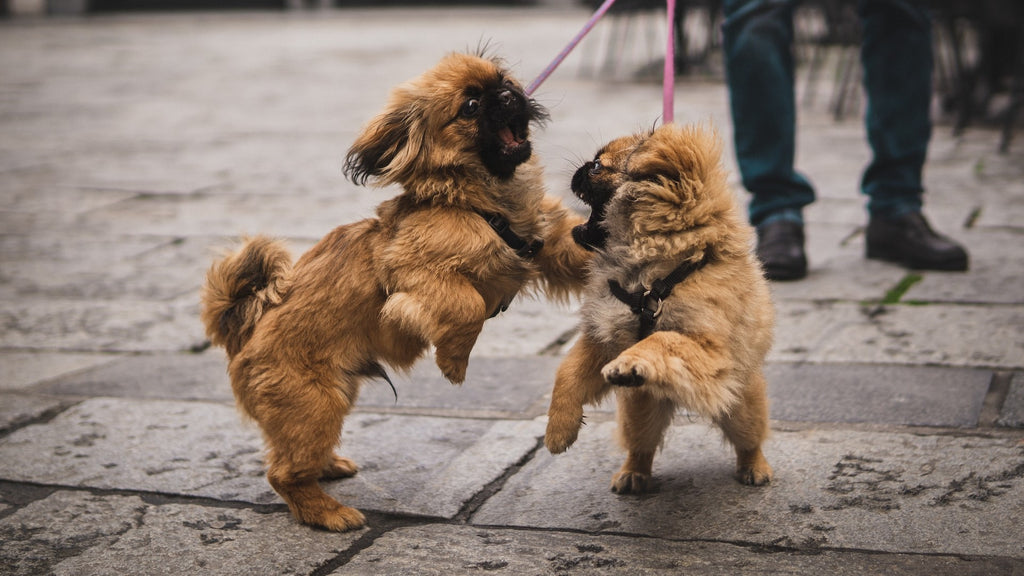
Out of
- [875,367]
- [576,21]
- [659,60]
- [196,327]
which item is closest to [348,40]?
[576,21]

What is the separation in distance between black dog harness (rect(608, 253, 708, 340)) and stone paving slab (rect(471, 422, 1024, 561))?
50 centimetres

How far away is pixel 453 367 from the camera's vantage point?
253cm

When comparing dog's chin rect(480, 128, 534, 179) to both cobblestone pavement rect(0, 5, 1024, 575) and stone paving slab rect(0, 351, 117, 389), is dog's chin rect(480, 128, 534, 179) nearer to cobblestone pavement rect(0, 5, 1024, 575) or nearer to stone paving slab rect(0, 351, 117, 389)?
cobblestone pavement rect(0, 5, 1024, 575)

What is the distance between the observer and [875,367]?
346 cm

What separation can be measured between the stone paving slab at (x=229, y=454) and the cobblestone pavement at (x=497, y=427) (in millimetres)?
11

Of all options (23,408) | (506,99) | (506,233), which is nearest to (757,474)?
(506,233)

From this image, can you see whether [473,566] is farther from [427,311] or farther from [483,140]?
[483,140]

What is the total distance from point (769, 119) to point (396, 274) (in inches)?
98.0

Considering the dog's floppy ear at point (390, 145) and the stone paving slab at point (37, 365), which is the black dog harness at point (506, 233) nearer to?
the dog's floppy ear at point (390, 145)

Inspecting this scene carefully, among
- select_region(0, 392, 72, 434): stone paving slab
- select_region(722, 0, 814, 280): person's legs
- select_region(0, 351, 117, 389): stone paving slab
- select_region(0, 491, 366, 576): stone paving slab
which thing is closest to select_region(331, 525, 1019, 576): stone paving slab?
select_region(0, 491, 366, 576): stone paving slab

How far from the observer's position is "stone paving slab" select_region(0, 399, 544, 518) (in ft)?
9.25

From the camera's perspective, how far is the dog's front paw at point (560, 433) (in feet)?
8.09

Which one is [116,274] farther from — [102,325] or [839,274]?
[839,274]

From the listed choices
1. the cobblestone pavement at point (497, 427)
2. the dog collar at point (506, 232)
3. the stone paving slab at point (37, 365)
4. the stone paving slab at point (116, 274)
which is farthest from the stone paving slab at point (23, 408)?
the dog collar at point (506, 232)
